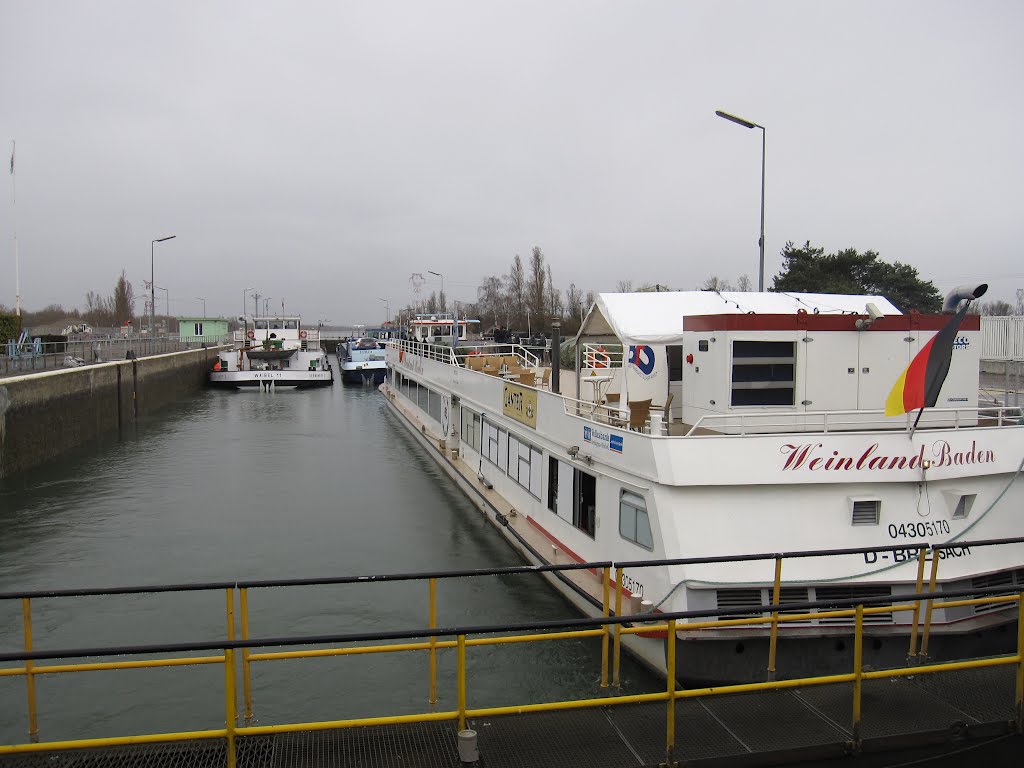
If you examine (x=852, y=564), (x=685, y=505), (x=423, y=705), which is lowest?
(x=423, y=705)

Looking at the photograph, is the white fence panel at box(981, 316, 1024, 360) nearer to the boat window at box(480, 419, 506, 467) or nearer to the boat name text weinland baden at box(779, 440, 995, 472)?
the boat window at box(480, 419, 506, 467)

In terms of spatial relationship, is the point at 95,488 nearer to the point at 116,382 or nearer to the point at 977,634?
the point at 116,382

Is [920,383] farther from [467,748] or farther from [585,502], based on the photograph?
[467,748]

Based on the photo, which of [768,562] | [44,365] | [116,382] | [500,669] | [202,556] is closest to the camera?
[768,562]

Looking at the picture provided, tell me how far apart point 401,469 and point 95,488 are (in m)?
8.55

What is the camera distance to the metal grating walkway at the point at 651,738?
495 cm

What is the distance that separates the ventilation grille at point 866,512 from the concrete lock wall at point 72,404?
22.2m

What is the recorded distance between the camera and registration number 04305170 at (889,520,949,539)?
846 cm

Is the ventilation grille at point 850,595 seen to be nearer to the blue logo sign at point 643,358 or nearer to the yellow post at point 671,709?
the yellow post at point 671,709

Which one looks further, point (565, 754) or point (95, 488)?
point (95, 488)

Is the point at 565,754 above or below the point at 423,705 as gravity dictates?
above

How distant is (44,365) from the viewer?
30141mm

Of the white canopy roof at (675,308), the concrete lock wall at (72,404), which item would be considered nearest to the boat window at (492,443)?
the white canopy roof at (675,308)

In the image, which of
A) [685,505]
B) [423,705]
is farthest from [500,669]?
[685,505]
